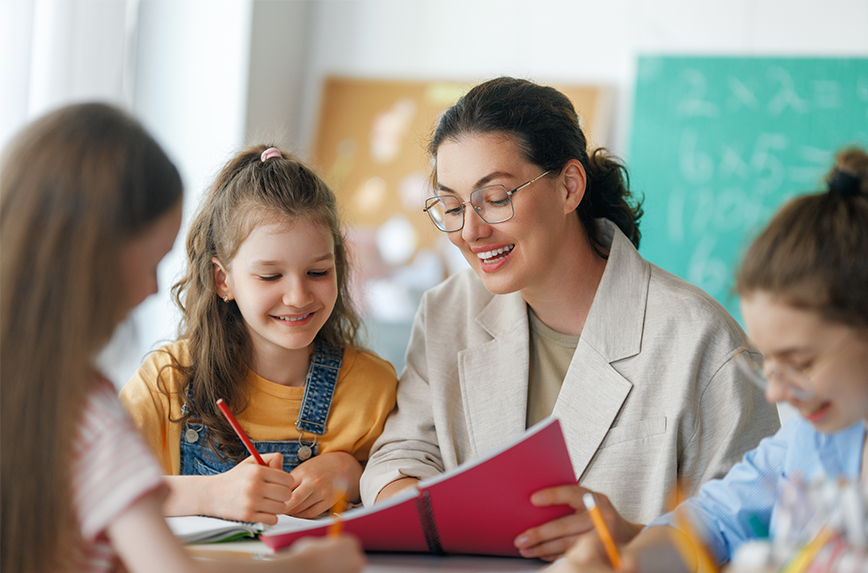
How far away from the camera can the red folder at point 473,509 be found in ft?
3.11

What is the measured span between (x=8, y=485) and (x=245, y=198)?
81 cm

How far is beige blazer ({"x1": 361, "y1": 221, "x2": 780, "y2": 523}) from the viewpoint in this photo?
1.30 metres

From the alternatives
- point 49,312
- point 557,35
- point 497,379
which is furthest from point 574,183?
point 557,35

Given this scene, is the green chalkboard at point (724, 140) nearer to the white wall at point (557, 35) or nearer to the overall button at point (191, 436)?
the white wall at point (557, 35)

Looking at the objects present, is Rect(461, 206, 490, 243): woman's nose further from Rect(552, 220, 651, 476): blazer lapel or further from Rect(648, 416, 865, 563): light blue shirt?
Rect(648, 416, 865, 563): light blue shirt

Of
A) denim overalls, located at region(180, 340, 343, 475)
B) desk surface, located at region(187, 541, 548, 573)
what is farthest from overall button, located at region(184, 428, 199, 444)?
desk surface, located at region(187, 541, 548, 573)

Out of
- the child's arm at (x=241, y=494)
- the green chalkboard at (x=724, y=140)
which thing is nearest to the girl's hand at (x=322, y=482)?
the child's arm at (x=241, y=494)

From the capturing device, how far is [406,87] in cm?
358

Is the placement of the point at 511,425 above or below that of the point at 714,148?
below

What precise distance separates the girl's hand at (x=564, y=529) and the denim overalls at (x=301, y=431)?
0.54 metres

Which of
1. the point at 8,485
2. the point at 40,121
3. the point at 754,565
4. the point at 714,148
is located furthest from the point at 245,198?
the point at 714,148

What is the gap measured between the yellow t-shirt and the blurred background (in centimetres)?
118

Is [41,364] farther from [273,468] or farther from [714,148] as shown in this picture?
[714,148]

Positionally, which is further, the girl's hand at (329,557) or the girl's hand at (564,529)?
the girl's hand at (564,529)
